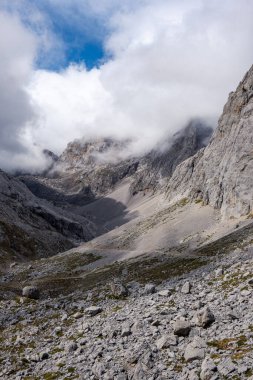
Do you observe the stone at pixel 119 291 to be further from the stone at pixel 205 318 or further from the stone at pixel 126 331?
the stone at pixel 205 318

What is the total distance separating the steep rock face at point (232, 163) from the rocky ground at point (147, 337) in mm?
74274

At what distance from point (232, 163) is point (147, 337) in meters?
106

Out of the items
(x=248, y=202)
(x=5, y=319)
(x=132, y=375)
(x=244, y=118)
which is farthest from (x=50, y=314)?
(x=244, y=118)

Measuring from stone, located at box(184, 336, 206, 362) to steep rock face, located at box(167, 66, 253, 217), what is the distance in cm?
8617

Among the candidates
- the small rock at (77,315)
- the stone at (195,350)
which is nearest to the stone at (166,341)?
the stone at (195,350)

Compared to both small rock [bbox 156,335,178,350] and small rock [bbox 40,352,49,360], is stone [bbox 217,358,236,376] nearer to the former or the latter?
small rock [bbox 156,335,178,350]

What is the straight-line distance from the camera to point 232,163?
127625 mm

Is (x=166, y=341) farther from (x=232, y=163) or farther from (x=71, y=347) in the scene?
(x=232, y=163)

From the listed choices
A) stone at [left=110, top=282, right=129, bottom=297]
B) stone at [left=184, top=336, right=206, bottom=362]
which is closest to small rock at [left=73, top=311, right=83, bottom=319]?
stone at [left=110, top=282, right=129, bottom=297]

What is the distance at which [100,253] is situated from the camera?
13250 centimetres

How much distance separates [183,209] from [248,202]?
50.0 metres

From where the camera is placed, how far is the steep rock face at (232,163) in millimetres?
114637

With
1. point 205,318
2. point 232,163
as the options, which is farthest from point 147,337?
point 232,163

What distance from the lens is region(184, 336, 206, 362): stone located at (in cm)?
2333
